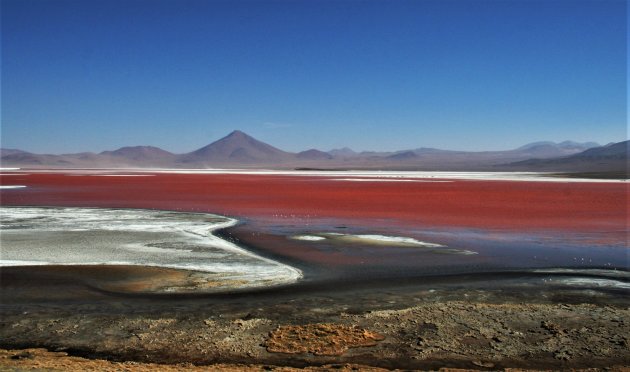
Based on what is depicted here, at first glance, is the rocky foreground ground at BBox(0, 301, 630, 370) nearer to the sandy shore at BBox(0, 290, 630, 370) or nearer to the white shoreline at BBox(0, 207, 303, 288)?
the sandy shore at BBox(0, 290, 630, 370)

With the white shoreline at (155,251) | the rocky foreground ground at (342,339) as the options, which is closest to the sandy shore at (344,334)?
the rocky foreground ground at (342,339)

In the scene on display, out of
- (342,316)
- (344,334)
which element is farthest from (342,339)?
(342,316)

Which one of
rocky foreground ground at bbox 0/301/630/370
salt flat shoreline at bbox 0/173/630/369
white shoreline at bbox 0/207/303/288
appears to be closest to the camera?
rocky foreground ground at bbox 0/301/630/370

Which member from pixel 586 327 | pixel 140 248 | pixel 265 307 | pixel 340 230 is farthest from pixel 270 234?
pixel 586 327

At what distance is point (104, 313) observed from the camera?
7527 mm

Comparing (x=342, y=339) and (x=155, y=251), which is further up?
(x=155, y=251)

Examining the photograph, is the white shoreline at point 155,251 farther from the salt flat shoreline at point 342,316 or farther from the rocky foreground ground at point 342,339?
the rocky foreground ground at point 342,339

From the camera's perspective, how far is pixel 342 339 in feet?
21.1

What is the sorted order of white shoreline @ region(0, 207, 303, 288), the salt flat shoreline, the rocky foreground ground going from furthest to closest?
1. white shoreline @ region(0, 207, 303, 288)
2. the salt flat shoreline
3. the rocky foreground ground

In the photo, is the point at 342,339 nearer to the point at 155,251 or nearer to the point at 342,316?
the point at 342,316

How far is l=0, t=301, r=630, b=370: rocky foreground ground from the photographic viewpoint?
5868 mm

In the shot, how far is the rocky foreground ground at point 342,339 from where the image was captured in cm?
587

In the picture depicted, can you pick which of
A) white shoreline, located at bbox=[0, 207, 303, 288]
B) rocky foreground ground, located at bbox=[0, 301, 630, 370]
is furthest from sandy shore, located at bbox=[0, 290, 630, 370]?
white shoreline, located at bbox=[0, 207, 303, 288]

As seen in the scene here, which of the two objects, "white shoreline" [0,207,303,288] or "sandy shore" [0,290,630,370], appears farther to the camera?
"white shoreline" [0,207,303,288]
